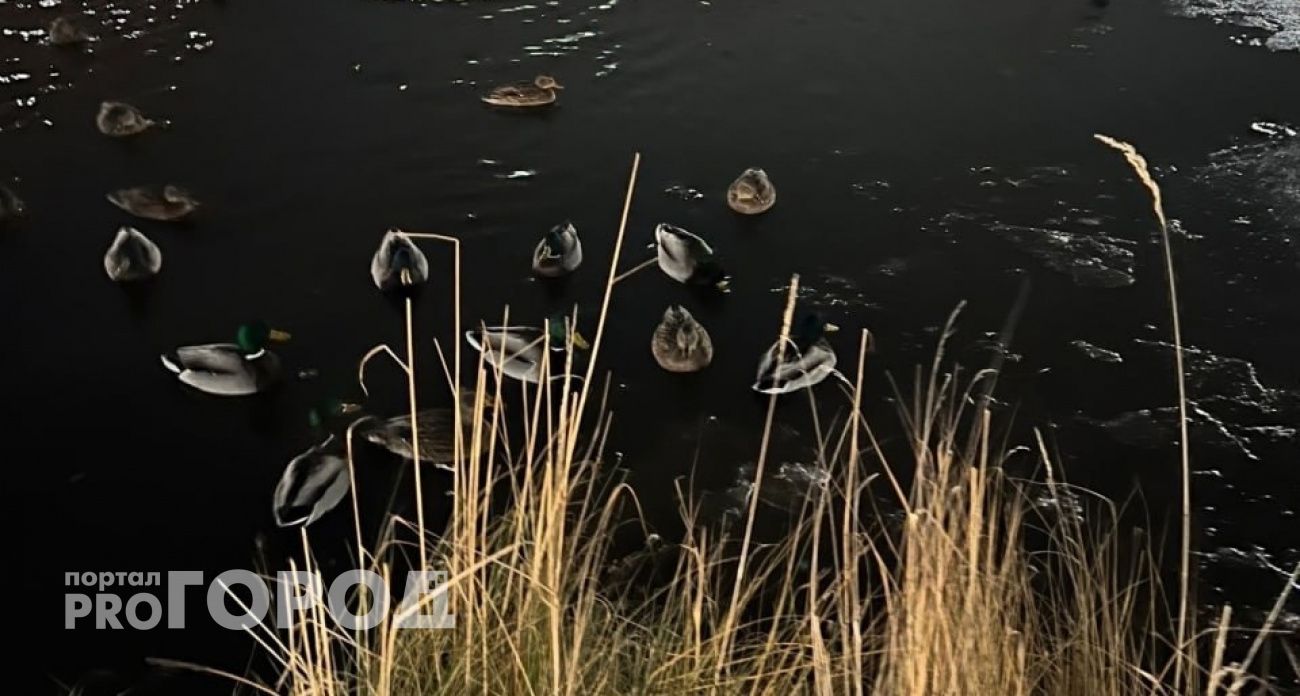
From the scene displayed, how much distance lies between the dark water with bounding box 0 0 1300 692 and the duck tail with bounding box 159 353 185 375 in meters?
0.06

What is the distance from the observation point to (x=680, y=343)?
3834 millimetres

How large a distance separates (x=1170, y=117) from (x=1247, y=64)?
71 cm

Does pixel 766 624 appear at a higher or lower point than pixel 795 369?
lower

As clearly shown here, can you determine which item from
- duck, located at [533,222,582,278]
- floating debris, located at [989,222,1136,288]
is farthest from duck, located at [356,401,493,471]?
floating debris, located at [989,222,1136,288]

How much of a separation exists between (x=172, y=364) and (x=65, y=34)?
2491mm

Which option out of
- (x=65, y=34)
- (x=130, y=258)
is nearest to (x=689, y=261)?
(x=130, y=258)

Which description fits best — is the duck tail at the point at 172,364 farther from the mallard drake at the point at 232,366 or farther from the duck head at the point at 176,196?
the duck head at the point at 176,196

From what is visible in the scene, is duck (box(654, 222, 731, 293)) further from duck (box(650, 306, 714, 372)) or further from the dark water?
duck (box(650, 306, 714, 372))

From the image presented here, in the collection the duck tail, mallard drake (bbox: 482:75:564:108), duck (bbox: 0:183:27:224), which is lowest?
the duck tail

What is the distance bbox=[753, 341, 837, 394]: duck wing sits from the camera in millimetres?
3734

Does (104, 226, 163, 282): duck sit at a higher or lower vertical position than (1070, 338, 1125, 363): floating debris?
higher

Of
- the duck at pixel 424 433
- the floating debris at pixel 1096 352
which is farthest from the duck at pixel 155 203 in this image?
the floating debris at pixel 1096 352

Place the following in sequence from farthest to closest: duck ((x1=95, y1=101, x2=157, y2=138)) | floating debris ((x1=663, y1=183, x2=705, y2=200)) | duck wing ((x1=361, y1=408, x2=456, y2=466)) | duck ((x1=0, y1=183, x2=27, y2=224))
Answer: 1. duck ((x1=95, y1=101, x2=157, y2=138))
2. floating debris ((x1=663, y1=183, x2=705, y2=200))
3. duck ((x1=0, y1=183, x2=27, y2=224))
4. duck wing ((x1=361, y1=408, x2=456, y2=466))

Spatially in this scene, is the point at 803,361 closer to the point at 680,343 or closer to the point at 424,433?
the point at 680,343
